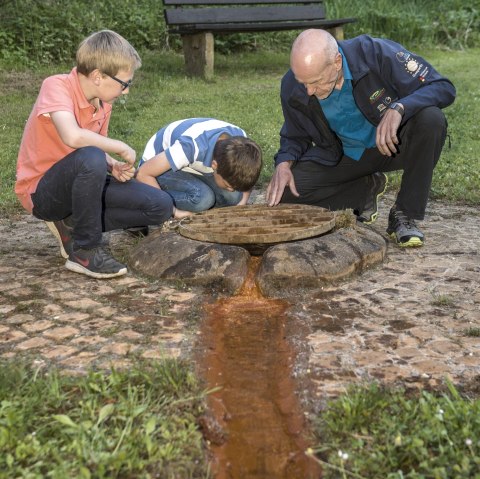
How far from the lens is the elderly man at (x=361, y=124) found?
14.3 feet

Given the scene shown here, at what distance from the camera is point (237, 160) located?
4.36m

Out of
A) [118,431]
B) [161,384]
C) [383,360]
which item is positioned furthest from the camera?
[383,360]

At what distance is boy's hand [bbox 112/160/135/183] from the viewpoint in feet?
13.7

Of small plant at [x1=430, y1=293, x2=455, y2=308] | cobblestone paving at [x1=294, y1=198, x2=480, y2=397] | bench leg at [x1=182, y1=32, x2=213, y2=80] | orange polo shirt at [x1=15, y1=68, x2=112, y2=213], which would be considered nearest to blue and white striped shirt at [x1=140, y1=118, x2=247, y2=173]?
orange polo shirt at [x1=15, y1=68, x2=112, y2=213]

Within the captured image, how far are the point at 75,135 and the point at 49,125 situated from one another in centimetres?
28

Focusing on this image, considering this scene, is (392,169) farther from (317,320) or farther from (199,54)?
(199,54)

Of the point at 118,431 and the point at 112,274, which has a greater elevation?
the point at 118,431

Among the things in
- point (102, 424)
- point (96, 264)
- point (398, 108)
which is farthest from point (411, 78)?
point (102, 424)

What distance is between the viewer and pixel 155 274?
4027 millimetres

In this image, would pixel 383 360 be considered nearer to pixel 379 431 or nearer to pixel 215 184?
pixel 379 431

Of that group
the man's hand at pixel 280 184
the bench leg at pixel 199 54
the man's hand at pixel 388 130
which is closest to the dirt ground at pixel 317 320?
the man's hand at pixel 388 130

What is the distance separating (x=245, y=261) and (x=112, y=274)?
70 cm

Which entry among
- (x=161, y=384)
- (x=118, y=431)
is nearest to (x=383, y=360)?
(x=161, y=384)

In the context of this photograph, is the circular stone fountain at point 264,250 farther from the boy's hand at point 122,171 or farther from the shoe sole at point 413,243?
the boy's hand at point 122,171
